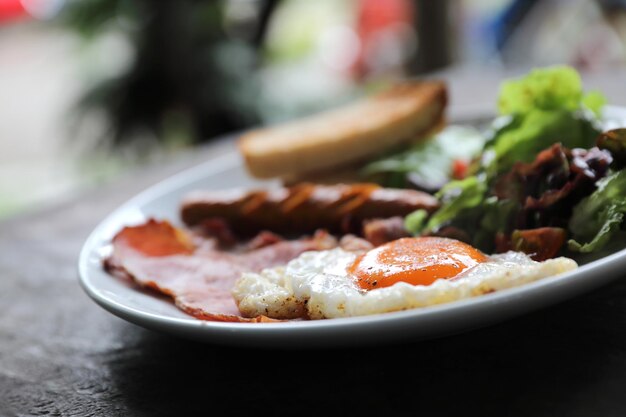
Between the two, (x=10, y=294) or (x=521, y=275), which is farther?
(x=10, y=294)

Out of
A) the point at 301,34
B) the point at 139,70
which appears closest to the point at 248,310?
the point at 139,70

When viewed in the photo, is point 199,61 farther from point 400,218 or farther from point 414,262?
point 414,262

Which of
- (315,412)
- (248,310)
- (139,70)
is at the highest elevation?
(139,70)

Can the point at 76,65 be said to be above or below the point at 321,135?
above

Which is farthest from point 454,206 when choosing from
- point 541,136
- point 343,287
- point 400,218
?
point 343,287

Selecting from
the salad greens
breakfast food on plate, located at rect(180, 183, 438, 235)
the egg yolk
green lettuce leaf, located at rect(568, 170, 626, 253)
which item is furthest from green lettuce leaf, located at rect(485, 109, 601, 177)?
the egg yolk

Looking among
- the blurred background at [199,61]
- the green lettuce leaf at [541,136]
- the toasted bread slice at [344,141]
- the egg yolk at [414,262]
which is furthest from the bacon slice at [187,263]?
the blurred background at [199,61]

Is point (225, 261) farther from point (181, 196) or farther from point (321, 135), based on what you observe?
point (321, 135)
